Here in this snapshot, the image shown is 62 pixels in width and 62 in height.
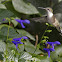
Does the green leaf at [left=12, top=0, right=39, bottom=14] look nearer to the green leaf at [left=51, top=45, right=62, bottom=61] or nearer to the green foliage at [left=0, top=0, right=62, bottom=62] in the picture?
the green foliage at [left=0, top=0, right=62, bottom=62]

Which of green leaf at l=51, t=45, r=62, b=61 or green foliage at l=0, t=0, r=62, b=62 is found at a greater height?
green foliage at l=0, t=0, r=62, b=62

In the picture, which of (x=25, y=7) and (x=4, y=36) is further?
(x=25, y=7)

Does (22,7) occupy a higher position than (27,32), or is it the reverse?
(22,7)

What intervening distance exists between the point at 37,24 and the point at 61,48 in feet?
1.38

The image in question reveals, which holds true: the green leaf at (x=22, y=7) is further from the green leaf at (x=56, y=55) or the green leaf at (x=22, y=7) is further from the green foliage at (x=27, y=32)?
the green leaf at (x=56, y=55)

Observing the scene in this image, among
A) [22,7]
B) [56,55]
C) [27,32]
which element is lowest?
[56,55]

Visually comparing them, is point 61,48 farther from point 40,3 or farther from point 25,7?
point 40,3

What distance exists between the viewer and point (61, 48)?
4.23ft

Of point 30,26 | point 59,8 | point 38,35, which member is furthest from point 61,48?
point 59,8

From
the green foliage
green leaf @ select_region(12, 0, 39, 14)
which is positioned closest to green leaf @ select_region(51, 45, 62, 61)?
the green foliage

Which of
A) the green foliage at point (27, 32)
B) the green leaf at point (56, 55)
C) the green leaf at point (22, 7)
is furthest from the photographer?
the green leaf at point (22, 7)

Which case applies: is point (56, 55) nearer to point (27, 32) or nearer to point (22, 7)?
point (27, 32)

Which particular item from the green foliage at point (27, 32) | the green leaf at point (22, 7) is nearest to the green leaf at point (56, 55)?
the green foliage at point (27, 32)

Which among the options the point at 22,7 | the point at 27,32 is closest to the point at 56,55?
the point at 27,32
